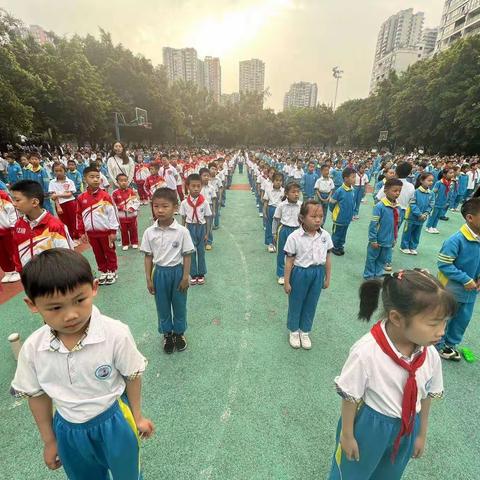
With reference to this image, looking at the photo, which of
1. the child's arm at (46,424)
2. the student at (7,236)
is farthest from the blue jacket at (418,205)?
the student at (7,236)

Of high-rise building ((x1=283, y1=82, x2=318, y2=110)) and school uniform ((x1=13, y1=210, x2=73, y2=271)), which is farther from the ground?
high-rise building ((x1=283, y1=82, x2=318, y2=110))

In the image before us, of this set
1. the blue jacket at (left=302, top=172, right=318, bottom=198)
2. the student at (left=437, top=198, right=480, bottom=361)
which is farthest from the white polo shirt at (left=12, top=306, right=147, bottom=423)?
the blue jacket at (left=302, top=172, right=318, bottom=198)

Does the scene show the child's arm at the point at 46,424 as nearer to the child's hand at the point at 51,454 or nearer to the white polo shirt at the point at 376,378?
the child's hand at the point at 51,454

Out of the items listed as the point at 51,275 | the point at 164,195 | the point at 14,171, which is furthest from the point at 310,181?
the point at 14,171

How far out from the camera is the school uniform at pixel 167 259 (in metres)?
3.21

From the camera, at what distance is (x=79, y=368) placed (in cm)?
142

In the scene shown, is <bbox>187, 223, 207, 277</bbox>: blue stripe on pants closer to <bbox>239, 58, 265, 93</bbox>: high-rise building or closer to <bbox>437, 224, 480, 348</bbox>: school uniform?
<bbox>437, 224, 480, 348</bbox>: school uniform

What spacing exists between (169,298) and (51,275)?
7.23 ft

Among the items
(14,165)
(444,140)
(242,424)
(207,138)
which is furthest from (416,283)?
(207,138)

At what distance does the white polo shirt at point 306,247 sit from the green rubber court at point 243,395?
3.83 feet

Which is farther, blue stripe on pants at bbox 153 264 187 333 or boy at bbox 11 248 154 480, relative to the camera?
blue stripe on pants at bbox 153 264 187 333

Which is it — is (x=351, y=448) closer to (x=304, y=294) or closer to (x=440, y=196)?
(x=304, y=294)

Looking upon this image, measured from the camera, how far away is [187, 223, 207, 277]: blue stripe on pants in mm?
5160

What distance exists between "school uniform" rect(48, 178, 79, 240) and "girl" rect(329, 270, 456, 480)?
6.96 metres
